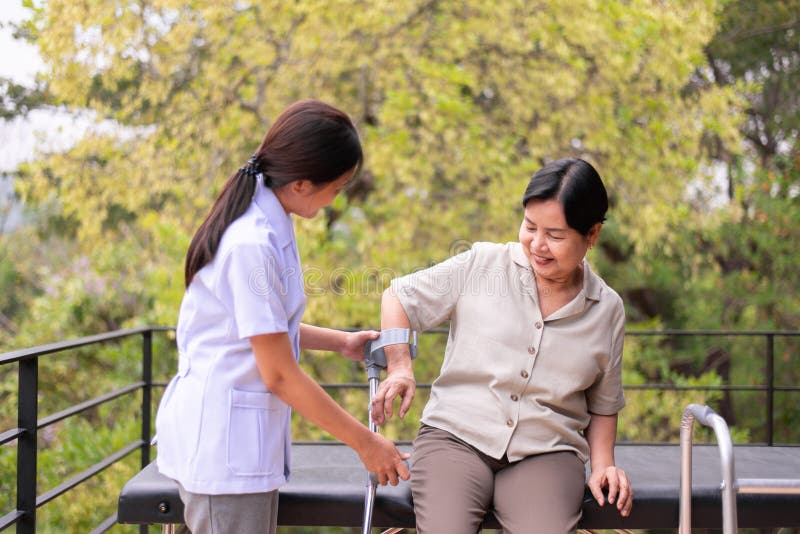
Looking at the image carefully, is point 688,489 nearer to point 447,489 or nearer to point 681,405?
point 447,489

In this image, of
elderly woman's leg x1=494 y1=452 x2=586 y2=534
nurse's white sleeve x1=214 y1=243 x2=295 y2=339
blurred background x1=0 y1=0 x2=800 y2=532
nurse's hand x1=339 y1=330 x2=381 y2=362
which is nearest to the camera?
nurse's white sleeve x1=214 y1=243 x2=295 y2=339

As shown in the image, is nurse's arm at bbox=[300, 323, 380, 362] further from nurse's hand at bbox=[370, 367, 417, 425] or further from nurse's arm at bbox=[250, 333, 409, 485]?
nurse's arm at bbox=[250, 333, 409, 485]

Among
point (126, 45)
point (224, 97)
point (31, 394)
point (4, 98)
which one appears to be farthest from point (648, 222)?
point (4, 98)

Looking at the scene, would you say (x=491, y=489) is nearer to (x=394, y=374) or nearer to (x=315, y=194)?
(x=394, y=374)

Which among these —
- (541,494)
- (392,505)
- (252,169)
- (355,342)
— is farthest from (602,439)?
(252,169)

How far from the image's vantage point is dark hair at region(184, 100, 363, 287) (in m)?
1.42

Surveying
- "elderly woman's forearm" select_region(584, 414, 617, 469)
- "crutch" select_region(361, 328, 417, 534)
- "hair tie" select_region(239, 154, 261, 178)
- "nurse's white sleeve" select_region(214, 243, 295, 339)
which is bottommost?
"elderly woman's forearm" select_region(584, 414, 617, 469)

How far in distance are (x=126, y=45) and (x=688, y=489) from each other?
4.75 metres

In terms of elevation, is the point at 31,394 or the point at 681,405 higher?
the point at 31,394

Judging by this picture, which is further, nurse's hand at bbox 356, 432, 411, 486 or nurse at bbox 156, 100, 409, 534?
nurse's hand at bbox 356, 432, 411, 486

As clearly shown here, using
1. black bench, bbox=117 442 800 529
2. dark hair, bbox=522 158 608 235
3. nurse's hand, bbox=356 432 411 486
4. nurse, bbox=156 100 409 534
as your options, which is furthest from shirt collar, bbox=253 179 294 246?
black bench, bbox=117 442 800 529

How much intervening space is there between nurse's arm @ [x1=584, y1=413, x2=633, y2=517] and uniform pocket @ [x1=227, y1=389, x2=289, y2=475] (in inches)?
32.5

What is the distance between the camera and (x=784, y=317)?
8.02 meters

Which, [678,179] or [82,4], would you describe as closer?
[82,4]
